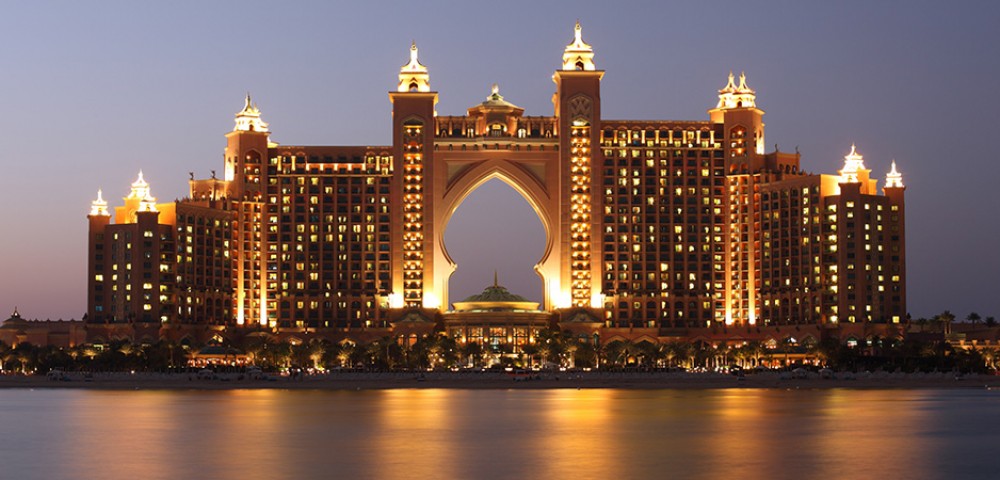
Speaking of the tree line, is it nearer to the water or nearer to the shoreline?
the shoreline

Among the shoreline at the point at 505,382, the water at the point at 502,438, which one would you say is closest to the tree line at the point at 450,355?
the shoreline at the point at 505,382

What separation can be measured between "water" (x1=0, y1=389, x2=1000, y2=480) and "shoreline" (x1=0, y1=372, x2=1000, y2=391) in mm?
33199

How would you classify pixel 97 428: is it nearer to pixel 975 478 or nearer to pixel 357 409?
pixel 357 409

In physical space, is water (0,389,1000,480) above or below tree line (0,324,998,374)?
below

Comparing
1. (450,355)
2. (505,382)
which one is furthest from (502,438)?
(450,355)

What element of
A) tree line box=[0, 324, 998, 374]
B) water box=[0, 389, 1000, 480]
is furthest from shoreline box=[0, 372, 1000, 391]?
water box=[0, 389, 1000, 480]

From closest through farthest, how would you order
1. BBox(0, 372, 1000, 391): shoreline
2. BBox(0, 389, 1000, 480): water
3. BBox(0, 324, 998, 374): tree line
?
BBox(0, 389, 1000, 480): water, BBox(0, 372, 1000, 391): shoreline, BBox(0, 324, 998, 374): tree line

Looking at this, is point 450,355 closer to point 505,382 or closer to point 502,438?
point 505,382

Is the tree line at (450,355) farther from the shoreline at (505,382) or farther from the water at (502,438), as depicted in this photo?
the water at (502,438)

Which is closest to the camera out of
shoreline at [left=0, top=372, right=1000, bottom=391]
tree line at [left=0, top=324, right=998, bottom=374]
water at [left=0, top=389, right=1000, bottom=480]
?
water at [left=0, top=389, right=1000, bottom=480]

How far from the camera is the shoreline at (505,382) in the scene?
16125 cm

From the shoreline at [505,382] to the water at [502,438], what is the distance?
Result: 33199 mm

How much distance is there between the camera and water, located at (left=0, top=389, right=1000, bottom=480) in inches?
2579

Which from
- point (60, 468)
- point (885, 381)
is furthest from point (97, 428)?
point (885, 381)
